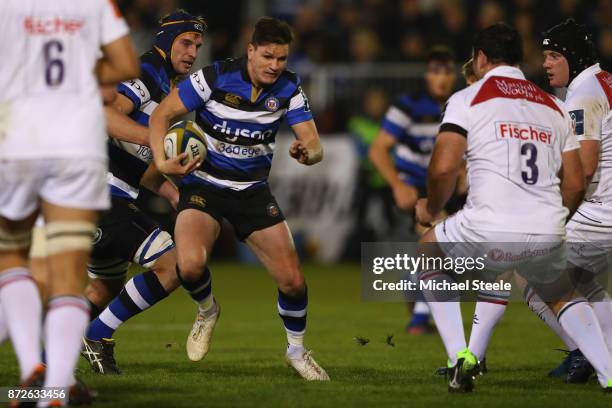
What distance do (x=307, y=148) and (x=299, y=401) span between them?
1.82m

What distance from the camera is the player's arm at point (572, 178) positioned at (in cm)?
705

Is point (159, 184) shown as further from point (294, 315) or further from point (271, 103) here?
point (294, 315)

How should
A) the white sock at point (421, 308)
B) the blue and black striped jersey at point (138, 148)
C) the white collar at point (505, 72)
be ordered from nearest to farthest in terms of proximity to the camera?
the white collar at point (505, 72)
the blue and black striped jersey at point (138, 148)
the white sock at point (421, 308)

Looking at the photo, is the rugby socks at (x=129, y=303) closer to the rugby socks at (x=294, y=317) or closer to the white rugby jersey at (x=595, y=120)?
the rugby socks at (x=294, y=317)

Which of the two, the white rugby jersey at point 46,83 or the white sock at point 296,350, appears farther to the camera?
the white sock at point 296,350

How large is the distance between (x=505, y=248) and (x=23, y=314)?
282 cm

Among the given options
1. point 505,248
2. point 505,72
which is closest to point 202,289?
point 505,248

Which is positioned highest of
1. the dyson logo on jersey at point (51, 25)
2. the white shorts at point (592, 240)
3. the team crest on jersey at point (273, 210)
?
the dyson logo on jersey at point (51, 25)

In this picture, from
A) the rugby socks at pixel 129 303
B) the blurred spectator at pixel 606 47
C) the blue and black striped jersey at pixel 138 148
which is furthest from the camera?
the blurred spectator at pixel 606 47

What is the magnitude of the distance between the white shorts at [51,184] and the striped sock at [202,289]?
2011 millimetres

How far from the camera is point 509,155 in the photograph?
268 inches

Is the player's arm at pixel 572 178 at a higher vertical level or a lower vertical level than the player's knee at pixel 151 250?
higher

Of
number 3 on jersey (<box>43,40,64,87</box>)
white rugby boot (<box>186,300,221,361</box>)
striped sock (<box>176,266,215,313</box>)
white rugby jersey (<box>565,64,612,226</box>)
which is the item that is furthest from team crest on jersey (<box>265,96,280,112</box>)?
number 3 on jersey (<box>43,40,64,87</box>)

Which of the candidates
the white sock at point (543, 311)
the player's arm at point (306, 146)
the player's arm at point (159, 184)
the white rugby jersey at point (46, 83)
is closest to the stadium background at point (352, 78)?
the player's arm at point (159, 184)
